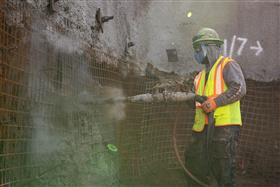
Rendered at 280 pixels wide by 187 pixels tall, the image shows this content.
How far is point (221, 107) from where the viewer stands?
4211 mm

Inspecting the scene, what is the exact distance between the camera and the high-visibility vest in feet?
13.8

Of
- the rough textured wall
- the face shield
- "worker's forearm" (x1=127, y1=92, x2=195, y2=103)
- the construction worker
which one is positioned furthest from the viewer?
the rough textured wall

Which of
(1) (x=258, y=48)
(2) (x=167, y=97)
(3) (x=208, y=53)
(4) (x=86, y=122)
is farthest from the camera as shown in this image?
(1) (x=258, y=48)

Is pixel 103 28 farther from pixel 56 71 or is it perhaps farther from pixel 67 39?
pixel 56 71

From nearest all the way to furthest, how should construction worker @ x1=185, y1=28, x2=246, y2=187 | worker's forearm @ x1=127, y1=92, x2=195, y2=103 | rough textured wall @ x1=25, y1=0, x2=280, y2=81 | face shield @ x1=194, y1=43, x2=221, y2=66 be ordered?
1. construction worker @ x1=185, y1=28, x2=246, y2=187
2. worker's forearm @ x1=127, y1=92, x2=195, y2=103
3. face shield @ x1=194, y1=43, x2=221, y2=66
4. rough textured wall @ x1=25, y1=0, x2=280, y2=81

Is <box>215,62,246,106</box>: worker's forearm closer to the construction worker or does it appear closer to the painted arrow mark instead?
the construction worker

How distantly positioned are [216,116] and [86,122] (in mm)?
1684

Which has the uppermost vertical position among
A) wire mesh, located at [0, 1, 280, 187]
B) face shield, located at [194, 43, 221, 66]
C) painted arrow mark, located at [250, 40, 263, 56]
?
painted arrow mark, located at [250, 40, 263, 56]

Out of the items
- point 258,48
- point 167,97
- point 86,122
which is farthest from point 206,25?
point 86,122

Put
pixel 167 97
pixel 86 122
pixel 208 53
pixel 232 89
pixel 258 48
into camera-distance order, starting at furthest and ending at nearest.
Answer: pixel 258 48, pixel 86 122, pixel 208 53, pixel 167 97, pixel 232 89

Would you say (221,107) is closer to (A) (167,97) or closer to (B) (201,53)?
(A) (167,97)

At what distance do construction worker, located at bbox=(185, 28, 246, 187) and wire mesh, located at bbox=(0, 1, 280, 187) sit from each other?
4.56 ft

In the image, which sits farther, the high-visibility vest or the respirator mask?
the respirator mask

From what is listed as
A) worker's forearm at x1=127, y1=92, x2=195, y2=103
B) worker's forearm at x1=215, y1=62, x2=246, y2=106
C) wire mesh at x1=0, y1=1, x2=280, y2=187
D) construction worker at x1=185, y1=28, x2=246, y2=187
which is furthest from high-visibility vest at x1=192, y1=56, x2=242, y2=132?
wire mesh at x1=0, y1=1, x2=280, y2=187
